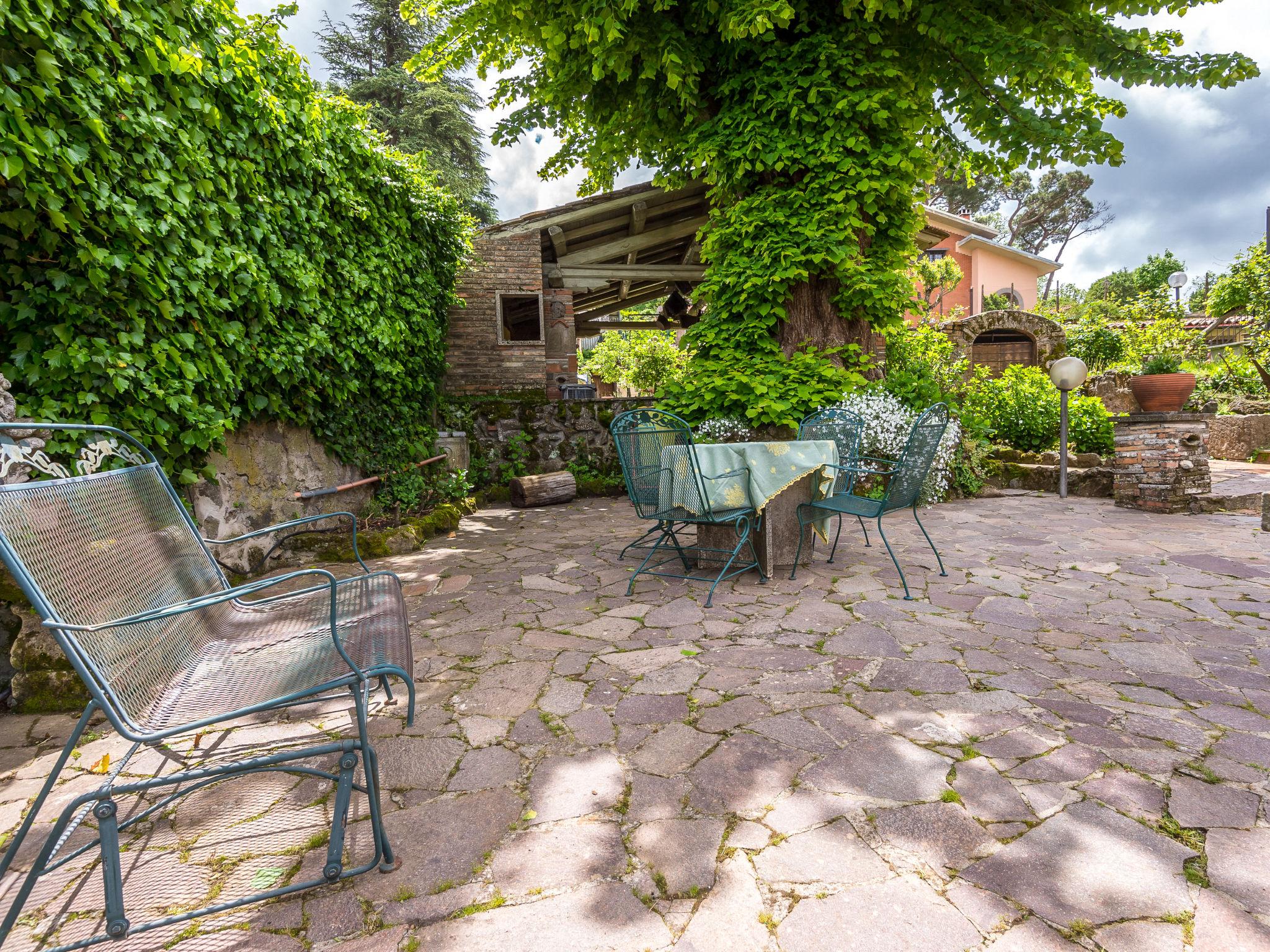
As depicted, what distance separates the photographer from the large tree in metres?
5.92

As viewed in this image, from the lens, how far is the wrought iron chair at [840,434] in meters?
4.57

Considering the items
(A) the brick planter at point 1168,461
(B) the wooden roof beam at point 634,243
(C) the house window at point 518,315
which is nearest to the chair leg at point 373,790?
(A) the brick planter at point 1168,461

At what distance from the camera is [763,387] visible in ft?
19.1

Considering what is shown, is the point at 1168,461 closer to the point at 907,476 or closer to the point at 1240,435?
the point at 907,476

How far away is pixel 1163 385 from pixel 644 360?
10.7m

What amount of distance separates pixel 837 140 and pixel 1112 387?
9.28m

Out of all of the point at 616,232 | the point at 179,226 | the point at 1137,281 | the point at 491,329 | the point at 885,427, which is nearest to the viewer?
the point at 179,226

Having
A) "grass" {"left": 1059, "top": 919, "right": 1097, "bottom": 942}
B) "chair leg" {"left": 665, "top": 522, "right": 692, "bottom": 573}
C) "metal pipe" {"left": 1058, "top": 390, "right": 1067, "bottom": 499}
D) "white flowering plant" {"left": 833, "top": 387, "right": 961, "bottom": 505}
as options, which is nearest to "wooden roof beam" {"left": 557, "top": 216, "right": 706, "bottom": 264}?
"white flowering plant" {"left": 833, "top": 387, "right": 961, "bottom": 505}

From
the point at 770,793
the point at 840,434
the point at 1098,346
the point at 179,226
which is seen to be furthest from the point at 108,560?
the point at 1098,346

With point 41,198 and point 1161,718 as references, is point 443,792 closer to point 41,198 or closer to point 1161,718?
point 1161,718

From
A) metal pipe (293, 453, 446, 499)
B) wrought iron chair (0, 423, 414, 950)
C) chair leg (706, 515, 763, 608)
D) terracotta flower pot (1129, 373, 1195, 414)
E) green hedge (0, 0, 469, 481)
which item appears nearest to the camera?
wrought iron chair (0, 423, 414, 950)

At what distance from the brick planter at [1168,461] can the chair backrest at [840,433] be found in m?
3.80

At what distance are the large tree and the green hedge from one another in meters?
2.91

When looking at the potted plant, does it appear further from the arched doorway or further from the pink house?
the pink house
